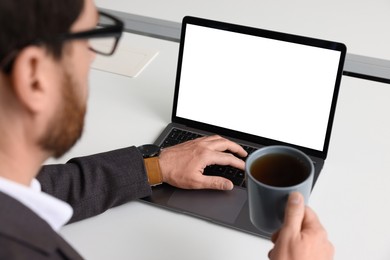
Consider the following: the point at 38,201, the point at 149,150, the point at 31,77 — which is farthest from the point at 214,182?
the point at 31,77

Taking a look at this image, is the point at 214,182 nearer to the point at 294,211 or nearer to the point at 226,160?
the point at 226,160

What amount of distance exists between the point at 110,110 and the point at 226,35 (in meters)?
Answer: 0.36

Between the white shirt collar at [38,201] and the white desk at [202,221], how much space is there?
8.0 inches

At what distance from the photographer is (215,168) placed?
49.1 inches

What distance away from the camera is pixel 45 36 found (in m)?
0.74

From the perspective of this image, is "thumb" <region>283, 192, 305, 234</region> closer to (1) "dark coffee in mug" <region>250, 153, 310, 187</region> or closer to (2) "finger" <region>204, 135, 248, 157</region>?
(1) "dark coffee in mug" <region>250, 153, 310, 187</region>

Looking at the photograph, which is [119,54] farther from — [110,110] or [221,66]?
[221,66]

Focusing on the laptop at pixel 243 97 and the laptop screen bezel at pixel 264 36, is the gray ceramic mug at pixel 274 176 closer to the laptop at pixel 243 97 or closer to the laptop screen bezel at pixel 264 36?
the laptop at pixel 243 97

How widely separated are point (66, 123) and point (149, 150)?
0.44 metres

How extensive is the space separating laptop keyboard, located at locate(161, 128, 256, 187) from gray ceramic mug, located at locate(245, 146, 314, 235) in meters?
0.28

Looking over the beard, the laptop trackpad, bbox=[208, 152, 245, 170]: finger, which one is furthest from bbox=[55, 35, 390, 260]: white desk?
the beard

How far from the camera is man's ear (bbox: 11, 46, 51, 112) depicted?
28.8 inches

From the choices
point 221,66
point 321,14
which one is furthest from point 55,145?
point 321,14

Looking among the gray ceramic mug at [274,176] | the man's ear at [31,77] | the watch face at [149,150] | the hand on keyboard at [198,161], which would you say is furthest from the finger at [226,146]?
the man's ear at [31,77]
